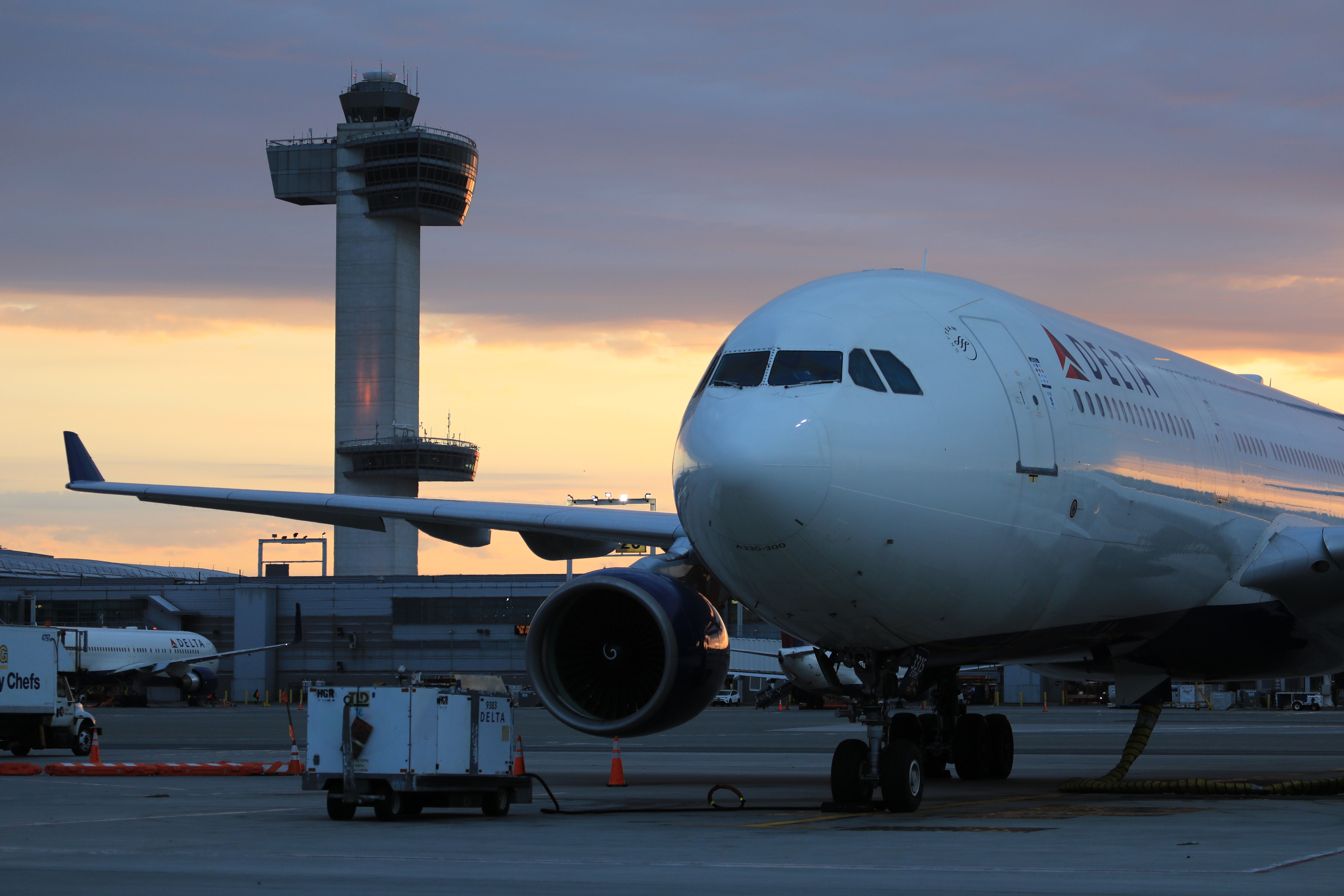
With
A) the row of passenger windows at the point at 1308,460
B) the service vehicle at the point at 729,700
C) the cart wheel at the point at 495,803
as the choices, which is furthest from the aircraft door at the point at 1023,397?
the service vehicle at the point at 729,700

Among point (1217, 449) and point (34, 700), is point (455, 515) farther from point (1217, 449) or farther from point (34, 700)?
point (34, 700)

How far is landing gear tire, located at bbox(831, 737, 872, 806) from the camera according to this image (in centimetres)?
1263

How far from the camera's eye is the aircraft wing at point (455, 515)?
16859 millimetres

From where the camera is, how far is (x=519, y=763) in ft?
67.7

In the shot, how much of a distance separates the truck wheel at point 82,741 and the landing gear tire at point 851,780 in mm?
19664

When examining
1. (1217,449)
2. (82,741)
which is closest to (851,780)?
(1217,449)

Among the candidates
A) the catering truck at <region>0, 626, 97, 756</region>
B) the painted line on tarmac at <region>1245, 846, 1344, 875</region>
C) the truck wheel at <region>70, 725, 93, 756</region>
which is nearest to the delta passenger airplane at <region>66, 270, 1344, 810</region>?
the painted line on tarmac at <region>1245, 846, 1344, 875</region>

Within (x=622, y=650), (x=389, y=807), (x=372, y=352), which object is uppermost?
(x=372, y=352)

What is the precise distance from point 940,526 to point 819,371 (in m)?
1.48

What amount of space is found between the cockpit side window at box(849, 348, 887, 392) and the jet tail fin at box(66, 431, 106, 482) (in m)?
12.8

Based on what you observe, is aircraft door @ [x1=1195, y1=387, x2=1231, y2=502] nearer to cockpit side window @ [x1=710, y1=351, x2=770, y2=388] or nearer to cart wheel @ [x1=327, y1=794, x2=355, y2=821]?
cockpit side window @ [x1=710, y1=351, x2=770, y2=388]

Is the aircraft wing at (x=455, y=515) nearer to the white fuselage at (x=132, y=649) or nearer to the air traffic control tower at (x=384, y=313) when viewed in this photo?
the white fuselage at (x=132, y=649)

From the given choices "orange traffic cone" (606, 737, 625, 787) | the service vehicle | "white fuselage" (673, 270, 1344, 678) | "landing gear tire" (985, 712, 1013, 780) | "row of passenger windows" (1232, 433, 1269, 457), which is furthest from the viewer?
the service vehicle

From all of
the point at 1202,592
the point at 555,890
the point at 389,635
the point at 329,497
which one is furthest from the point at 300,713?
the point at 555,890
